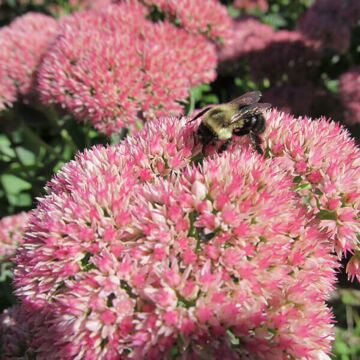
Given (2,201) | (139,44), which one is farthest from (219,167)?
(2,201)

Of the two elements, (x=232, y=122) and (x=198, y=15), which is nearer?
(x=232, y=122)

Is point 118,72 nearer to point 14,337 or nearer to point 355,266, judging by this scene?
point 14,337

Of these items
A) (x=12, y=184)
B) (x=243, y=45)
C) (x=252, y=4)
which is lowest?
(x=12, y=184)

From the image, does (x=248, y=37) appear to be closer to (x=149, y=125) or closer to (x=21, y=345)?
(x=149, y=125)

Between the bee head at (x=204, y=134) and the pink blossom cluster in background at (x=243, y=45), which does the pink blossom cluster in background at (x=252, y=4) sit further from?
the bee head at (x=204, y=134)

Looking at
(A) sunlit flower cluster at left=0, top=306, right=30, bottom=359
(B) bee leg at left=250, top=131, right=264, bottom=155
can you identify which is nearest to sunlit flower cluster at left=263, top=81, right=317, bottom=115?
(B) bee leg at left=250, top=131, right=264, bottom=155

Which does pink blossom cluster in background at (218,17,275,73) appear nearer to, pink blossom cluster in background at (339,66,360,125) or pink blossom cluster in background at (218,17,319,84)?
pink blossom cluster in background at (218,17,319,84)

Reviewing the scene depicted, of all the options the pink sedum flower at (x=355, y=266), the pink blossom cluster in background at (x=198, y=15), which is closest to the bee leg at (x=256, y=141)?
the pink sedum flower at (x=355, y=266)

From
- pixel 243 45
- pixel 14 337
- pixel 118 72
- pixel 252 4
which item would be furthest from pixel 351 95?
pixel 14 337
